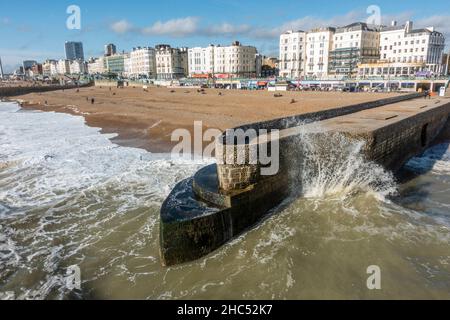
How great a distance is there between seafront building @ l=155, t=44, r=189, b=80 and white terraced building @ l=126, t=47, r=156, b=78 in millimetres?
3893

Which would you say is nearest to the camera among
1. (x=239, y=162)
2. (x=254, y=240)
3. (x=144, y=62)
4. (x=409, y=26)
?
(x=254, y=240)

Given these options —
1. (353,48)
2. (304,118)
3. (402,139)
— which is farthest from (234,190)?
(353,48)

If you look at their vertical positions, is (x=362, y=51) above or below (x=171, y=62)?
below

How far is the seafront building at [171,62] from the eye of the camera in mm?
151125

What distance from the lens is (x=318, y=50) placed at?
11338 cm

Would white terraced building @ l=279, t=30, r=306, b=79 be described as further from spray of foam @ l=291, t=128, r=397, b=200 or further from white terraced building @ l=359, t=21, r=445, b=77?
spray of foam @ l=291, t=128, r=397, b=200

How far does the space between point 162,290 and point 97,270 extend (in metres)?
2.21

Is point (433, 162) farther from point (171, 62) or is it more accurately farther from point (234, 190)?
point (171, 62)

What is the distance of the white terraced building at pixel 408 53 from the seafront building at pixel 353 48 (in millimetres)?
3784

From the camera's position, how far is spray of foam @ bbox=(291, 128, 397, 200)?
41.2 ft

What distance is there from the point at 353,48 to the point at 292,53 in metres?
22.1

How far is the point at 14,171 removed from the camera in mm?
17906

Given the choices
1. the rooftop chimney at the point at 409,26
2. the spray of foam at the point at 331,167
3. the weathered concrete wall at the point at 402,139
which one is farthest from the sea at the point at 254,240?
the rooftop chimney at the point at 409,26
